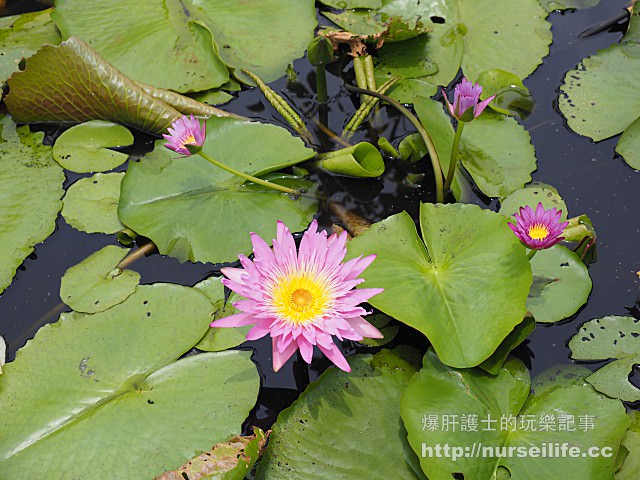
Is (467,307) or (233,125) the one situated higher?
(233,125)

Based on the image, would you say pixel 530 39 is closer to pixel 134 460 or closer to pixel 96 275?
pixel 96 275

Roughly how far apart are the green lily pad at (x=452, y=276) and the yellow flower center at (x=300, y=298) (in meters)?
0.23

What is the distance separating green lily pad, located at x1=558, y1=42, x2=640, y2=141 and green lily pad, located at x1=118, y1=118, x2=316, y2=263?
1.33 m

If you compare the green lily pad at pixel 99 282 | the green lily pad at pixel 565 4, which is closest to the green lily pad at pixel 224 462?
the green lily pad at pixel 99 282

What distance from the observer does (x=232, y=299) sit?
221cm

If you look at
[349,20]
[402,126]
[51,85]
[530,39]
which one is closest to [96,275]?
[51,85]

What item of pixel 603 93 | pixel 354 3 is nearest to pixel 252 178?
pixel 354 3

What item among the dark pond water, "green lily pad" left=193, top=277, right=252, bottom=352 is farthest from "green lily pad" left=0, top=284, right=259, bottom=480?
the dark pond water

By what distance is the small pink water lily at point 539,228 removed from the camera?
193 centimetres

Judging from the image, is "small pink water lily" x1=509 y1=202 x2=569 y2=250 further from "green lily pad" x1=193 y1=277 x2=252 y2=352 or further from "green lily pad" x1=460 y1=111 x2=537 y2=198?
"green lily pad" x1=193 y1=277 x2=252 y2=352

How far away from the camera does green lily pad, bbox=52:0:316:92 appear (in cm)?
296

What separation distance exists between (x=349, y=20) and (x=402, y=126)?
775 millimetres

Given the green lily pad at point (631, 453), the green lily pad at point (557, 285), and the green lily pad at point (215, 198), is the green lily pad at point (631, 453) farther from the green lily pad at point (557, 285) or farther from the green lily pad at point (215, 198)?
the green lily pad at point (215, 198)

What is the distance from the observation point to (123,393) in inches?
77.0
